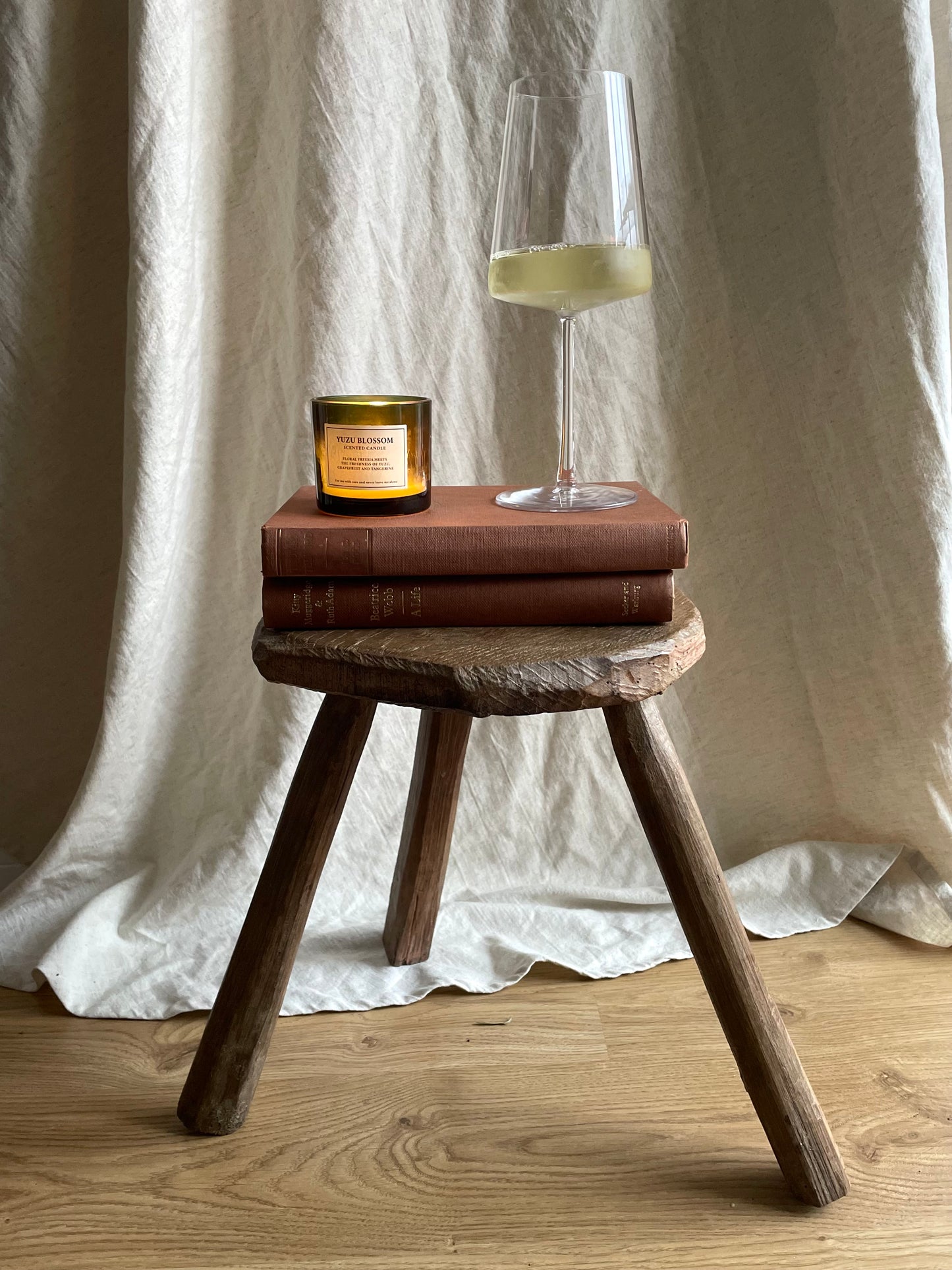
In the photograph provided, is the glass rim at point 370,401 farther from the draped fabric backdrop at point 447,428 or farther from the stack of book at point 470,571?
the draped fabric backdrop at point 447,428

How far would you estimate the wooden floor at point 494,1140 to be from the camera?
0.77m

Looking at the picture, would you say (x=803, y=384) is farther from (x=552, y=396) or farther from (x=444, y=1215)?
(x=444, y=1215)

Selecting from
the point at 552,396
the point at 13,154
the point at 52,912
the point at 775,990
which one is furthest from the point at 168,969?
the point at 13,154

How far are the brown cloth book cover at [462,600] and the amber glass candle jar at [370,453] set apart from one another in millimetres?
79

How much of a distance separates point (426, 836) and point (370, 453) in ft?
1.35

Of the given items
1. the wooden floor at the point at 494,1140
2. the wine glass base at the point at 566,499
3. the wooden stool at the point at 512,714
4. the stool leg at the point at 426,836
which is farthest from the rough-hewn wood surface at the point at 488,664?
the wooden floor at the point at 494,1140

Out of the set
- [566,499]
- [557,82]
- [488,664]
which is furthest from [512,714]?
[557,82]

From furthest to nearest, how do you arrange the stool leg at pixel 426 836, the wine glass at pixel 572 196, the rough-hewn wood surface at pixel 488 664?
1. the stool leg at pixel 426 836
2. the wine glass at pixel 572 196
3. the rough-hewn wood surface at pixel 488 664

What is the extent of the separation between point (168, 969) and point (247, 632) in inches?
13.9

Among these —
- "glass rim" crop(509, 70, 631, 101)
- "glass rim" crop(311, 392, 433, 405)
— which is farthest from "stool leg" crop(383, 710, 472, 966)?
"glass rim" crop(509, 70, 631, 101)

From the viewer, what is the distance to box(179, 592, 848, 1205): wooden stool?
72cm

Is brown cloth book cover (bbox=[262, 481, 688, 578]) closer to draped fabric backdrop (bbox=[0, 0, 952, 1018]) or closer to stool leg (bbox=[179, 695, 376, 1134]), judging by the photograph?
stool leg (bbox=[179, 695, 376, 1134])

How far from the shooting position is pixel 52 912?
1.16 m

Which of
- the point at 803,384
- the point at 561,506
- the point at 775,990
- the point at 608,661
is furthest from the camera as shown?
the point at 803,384
